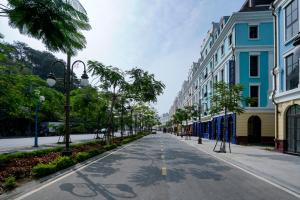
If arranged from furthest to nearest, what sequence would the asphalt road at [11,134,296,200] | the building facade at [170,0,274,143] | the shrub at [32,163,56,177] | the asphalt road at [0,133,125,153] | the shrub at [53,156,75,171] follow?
the building facade at [170,0,274,143]
the asphalt road at [0,133,125,153]
the shrub at [53,156,75,171]
the shrub at [32,163,56,177]
the asphalt road at [11,134,296,200]

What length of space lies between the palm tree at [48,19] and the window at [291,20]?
710 inches

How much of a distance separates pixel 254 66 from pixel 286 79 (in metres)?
15.1

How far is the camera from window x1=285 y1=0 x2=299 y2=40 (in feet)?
72.2

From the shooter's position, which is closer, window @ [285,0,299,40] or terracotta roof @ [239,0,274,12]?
window @ [285,0,299,40]

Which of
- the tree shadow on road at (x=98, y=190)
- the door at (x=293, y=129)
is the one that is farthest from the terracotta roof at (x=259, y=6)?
the tree shadow on road at (x=98, y=190)

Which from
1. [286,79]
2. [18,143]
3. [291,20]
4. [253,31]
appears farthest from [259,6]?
[18,143]

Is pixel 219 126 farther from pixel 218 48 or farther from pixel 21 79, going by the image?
pixel 21 79

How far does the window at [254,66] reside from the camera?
125ft

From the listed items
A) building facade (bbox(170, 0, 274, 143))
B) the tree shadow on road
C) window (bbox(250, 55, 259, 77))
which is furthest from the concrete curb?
window (bbox(250, 55, 259, 77))

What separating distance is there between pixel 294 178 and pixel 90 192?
281 inches

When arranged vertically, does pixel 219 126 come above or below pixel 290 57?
below

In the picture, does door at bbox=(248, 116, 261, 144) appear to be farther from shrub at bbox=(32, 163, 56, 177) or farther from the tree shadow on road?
the tree shadow on road

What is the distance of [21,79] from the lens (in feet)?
44.7

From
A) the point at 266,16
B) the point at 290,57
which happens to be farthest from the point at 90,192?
the point at 266,16
